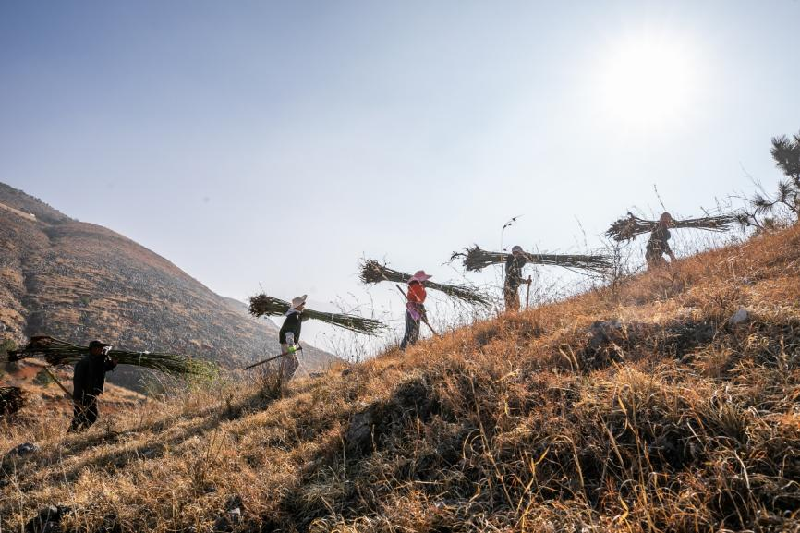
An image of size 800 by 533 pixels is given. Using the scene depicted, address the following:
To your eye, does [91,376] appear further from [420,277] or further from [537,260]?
[537,260]

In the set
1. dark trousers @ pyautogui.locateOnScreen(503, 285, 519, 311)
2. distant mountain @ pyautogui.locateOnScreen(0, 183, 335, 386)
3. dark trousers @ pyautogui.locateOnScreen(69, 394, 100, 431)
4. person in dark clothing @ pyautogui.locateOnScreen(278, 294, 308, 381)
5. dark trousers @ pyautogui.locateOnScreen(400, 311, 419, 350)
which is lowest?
distant mountain @ pyautogui.locateOnScreen(0, 183, 335, 386)

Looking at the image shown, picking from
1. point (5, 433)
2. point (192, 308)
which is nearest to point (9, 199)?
point (192, 308)

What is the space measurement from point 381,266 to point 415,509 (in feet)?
22.9

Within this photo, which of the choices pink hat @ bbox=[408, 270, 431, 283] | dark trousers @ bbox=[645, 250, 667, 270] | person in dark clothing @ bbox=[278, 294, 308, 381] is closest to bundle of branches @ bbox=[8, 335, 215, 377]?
person in dark clothing @ bbox=[278, 294, 308, 381]

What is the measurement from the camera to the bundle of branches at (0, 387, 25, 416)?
14.8 ft

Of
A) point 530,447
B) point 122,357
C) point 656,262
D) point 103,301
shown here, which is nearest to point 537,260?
point 656,262

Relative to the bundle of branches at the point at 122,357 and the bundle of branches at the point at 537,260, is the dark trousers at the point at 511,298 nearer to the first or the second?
the bundle of branches at the point at 537,260

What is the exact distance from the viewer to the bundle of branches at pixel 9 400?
14.8ft

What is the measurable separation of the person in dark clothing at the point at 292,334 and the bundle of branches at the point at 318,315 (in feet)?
1.35

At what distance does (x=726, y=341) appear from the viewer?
2.35 metres

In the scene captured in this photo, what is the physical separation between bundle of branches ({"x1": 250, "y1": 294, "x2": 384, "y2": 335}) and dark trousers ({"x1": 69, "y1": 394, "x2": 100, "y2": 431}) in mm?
2989

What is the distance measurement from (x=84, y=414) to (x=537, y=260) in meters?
8.49

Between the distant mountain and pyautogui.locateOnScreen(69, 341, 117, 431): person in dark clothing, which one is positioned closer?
pyautogui.locateOnScreen(69, 341, 117, 431): person in dark clothing

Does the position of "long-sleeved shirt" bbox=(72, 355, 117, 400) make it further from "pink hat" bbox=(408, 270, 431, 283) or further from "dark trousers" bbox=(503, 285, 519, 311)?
"dark trousers" bbox=(503, 285, 519, 311)
